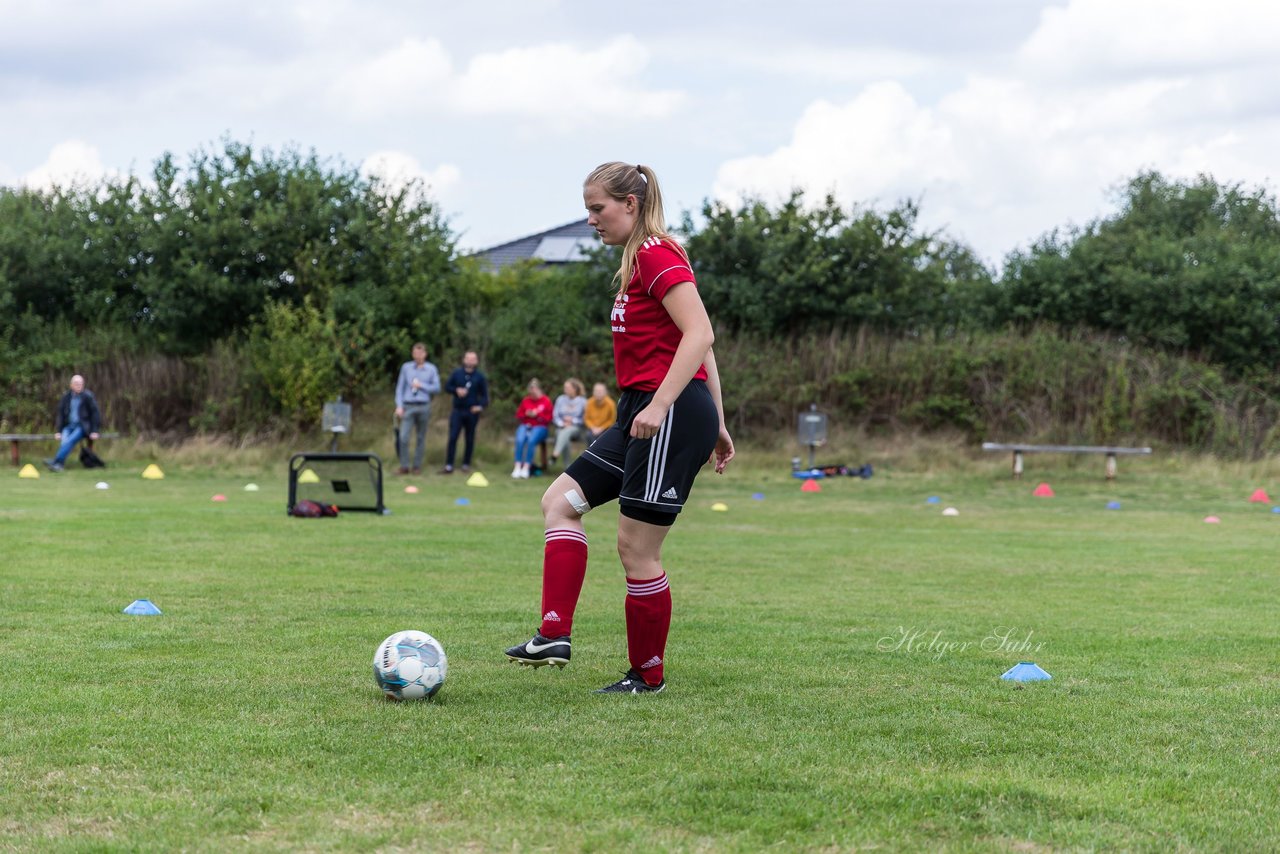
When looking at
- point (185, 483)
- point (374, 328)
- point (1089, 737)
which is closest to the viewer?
point (1089, 737)

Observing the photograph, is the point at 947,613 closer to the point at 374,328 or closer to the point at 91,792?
the point at 91,792

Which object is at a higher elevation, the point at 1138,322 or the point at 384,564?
the point at 1138,322

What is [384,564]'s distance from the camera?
9477 mm

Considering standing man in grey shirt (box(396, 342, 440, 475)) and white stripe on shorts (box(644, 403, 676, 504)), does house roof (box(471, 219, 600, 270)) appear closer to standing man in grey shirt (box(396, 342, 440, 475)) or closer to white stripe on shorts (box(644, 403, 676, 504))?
standing man in grey shirt (box(396, 342, 440, 475))

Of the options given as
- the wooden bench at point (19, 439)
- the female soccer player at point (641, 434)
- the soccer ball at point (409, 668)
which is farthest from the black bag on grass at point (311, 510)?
the wooden bench at point (19, 439)

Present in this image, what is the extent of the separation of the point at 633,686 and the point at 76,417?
61.8ft

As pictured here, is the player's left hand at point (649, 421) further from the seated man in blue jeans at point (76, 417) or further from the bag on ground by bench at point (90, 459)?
the bag on ground by bench at point (90, 459)

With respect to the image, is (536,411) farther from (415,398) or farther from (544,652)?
(544,652)

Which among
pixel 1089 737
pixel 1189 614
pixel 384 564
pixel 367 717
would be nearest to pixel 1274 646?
pixel 1189 614

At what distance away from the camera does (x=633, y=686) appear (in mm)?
5039

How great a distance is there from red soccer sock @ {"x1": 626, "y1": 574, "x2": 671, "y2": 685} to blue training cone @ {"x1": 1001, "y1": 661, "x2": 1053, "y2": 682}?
147 centimetres

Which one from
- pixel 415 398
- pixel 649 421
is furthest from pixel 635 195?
pixel 415 398

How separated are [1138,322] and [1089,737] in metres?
23.6

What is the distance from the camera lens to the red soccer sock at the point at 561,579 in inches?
201
